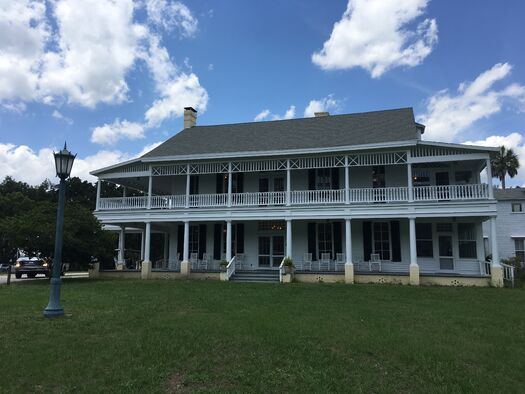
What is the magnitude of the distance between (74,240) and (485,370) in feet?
58.9

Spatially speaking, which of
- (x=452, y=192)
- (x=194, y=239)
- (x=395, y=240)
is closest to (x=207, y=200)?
(x=194, y=239)

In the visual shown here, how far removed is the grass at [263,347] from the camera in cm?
565

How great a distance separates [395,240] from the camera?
20.4m

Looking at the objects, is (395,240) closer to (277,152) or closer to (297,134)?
(277,152)

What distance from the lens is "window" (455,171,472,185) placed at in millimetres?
20594

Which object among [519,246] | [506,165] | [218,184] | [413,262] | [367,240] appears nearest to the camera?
[413,262]

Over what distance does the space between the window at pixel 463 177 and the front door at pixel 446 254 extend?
2704 mm

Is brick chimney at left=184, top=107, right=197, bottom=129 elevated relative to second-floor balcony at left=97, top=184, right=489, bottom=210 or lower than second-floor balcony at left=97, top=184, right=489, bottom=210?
elevated

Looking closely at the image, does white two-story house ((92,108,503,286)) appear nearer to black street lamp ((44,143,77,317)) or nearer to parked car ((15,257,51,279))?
parked car ((15,257,51,279))

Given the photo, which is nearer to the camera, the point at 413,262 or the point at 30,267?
the point at 413,262

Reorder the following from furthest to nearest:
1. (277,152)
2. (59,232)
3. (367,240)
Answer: (367,240), (277,152), (59,232)

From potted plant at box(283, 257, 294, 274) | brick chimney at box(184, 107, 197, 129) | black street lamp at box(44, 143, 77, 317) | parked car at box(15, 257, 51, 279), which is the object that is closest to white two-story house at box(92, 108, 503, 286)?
potted plant at box(283, 257, 294, 274)

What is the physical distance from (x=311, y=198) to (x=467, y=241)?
7275mm

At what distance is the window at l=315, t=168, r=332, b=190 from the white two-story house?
0.05m
